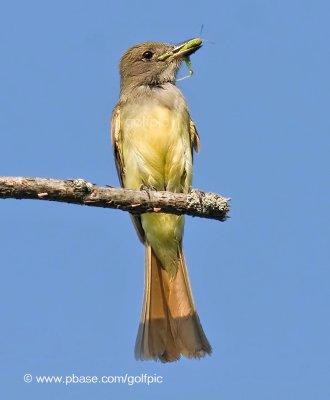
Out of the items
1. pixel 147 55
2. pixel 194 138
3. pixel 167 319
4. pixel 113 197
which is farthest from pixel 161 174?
pixel 113 197

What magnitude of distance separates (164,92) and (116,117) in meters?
0.59

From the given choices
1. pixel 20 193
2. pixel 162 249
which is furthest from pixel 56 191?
pixel 162 249

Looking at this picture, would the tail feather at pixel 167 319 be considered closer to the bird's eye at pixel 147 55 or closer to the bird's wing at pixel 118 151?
the bird's wing at pixel 118 151

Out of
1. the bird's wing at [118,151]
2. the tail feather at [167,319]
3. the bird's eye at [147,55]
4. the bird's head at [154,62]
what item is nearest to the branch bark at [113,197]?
the tail feather at [167,319]

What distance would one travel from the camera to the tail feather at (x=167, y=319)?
25.5ft

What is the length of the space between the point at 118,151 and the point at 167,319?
1.88 m

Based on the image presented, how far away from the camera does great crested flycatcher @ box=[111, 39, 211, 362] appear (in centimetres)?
789

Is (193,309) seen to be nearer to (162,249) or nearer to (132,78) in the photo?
(162,249)

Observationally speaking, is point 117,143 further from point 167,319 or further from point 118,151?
point 167,319

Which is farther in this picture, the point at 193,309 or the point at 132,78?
the point at 132,78

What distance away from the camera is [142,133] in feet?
26.4

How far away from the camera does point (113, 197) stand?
5.62 metres

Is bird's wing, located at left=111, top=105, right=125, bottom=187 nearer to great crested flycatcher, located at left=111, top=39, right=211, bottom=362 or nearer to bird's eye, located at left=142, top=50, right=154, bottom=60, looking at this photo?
great crested flycatcher, located at left=111, top=39, right=211, bottom=362

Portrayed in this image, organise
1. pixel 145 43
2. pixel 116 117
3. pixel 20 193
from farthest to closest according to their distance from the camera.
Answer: pixel 145 43, pixel 116 117, pixel 20 193
